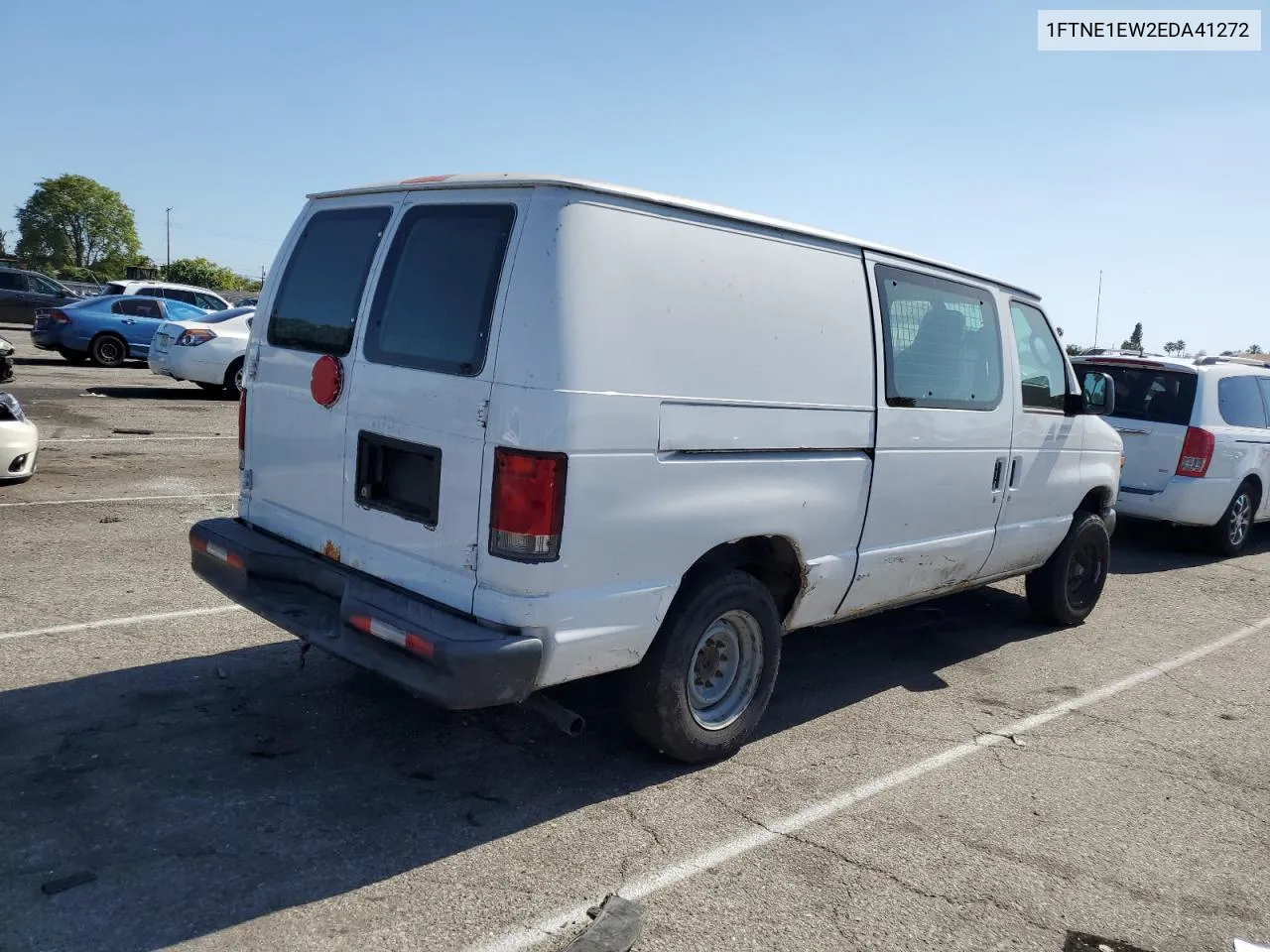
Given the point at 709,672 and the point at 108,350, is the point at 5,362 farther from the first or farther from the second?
the point at 709,672

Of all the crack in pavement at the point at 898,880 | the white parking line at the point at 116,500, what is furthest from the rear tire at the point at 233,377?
the crack in pavement at the point at 898,880

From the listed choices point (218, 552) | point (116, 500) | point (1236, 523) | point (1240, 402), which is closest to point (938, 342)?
point (218, 552)

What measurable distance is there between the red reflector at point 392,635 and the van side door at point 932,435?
2.21 m

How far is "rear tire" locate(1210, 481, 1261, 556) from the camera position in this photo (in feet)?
32.0

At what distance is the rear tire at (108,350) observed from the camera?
66.3 feet

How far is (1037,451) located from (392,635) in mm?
4160

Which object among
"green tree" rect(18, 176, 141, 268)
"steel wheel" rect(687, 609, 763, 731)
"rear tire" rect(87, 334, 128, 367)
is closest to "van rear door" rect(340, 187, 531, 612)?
"steel wheel" rect(687, 609, 763, 731)

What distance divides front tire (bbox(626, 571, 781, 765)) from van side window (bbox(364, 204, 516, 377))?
131 cm

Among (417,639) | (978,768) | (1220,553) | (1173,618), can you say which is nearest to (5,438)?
(417,639)

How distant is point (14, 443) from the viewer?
8.59 m

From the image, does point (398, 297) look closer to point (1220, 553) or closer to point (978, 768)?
point (978, 768)

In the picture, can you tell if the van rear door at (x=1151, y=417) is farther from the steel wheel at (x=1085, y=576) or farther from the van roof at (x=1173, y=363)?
the steel wheel at (x=1085, y=576)

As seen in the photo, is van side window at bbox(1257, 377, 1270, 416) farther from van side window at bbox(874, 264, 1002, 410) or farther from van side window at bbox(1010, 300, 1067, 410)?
van side window at bbox(874, 264, 1002, 410)

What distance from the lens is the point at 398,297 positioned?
393cm
